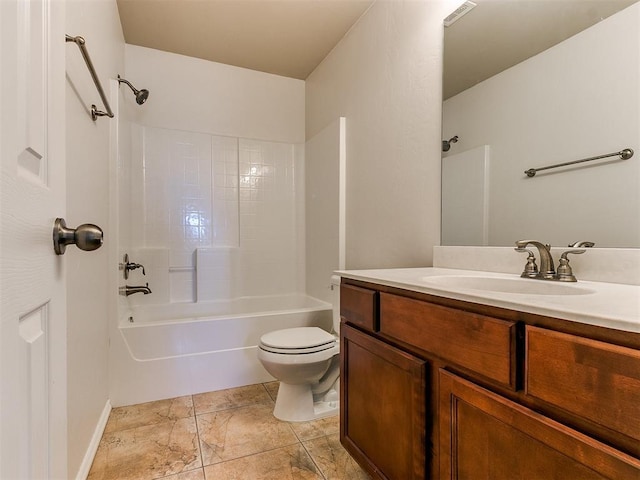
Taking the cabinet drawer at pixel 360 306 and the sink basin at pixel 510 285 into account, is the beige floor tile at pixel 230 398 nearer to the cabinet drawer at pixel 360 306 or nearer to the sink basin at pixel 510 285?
the cabinet drawer at pixel 360 306

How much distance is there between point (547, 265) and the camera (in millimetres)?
1052

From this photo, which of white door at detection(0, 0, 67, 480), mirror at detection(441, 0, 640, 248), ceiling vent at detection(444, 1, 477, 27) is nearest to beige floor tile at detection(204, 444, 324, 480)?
white door at detection(0, 0, 67, 480)

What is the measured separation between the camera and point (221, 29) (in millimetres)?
2322

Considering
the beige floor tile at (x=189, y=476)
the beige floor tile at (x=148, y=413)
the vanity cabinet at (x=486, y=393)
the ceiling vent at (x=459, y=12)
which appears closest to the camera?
the vanity cabinet at (x=486, y=393)

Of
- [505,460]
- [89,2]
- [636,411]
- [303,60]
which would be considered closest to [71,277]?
[89,2]

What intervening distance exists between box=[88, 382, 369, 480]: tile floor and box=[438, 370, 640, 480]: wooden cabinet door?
2.32ft

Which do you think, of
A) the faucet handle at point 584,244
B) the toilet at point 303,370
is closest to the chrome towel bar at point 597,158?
the faucet handle at point 584,244

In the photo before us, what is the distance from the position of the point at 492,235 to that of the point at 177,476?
1580 millimetres

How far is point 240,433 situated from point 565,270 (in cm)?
155

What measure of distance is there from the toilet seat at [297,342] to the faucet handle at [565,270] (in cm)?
111

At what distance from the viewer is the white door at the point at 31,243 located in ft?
1.39

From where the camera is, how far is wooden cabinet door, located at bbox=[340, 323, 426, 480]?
37.3 inches

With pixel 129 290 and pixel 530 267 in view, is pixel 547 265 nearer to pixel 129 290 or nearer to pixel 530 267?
pixel 530 267

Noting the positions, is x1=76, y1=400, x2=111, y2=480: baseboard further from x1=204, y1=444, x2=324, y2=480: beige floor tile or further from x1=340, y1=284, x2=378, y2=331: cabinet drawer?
x1=340, y1=284, x2=378, y2=331: cabinet drawer
